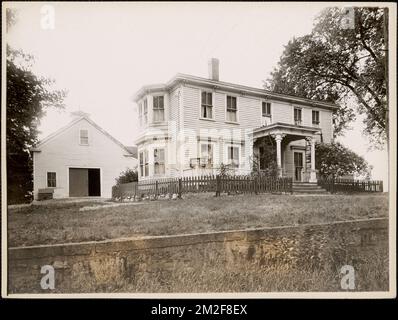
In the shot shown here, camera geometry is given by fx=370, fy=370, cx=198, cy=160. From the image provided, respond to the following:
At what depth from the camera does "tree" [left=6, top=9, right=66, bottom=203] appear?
334 centimetres

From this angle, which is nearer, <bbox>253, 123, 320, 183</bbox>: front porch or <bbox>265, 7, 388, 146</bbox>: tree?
<bbox>265, 7, 388, 146</bbox>: tree

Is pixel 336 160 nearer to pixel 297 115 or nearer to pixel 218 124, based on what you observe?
pixel 297 115

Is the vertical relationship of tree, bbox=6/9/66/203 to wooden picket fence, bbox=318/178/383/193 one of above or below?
above

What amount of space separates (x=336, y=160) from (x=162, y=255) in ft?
6.51

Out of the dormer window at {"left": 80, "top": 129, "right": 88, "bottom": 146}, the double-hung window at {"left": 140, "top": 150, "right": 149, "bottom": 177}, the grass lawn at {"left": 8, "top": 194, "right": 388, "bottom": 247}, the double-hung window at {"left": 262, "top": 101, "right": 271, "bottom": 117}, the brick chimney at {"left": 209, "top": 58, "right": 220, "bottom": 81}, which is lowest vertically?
the grass lawn at {"left": 8, "top": 194, "right": 388, "bottom": 247}

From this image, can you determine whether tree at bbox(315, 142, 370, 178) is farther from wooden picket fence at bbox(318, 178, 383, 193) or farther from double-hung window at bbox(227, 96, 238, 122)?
double-hung window at bbox(227, 96, 238, 122)

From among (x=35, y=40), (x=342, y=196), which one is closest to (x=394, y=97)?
(x=342, y=196)

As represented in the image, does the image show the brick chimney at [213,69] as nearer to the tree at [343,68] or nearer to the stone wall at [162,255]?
the tree at [343,68]

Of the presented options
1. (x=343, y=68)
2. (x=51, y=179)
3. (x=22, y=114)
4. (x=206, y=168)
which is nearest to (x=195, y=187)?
(x=206, y=168)

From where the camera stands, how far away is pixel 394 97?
3.47 m

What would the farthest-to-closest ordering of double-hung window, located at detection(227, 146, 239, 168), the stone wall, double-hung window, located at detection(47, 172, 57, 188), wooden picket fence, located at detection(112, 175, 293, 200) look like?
double-hung window, located at detection(227, 146, 239, 168)
wooden picket fence, located at detection(112, 175, 293, 200)
double-hung window, located at detection(47, 172, 57, 188)
the stone wall

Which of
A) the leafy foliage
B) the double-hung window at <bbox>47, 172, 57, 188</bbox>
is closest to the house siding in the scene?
the double-hung window at <bbox>47, 172, 57, 188</bbox>

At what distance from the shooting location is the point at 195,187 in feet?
11.7

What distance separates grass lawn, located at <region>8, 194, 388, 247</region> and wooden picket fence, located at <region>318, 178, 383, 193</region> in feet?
0.22
